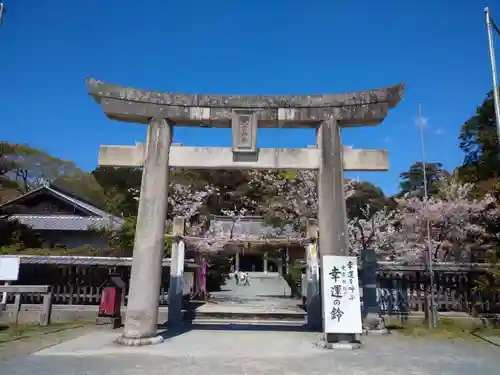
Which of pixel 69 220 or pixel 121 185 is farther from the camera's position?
pixel 121 185

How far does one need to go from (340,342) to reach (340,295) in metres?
1.09

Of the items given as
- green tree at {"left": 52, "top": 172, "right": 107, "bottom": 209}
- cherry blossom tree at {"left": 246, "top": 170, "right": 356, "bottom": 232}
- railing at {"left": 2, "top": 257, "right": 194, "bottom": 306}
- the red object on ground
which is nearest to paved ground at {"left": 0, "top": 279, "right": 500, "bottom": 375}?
the red object on ground

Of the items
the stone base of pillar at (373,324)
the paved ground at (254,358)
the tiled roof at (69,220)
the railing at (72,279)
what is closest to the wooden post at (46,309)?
the railing at (72,279)

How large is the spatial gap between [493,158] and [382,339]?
24.3 m

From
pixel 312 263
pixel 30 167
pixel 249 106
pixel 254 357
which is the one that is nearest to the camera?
pixel 254 357

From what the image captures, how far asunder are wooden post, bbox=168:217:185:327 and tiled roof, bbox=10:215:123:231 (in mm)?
17139

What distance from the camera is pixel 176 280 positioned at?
13445 millimetres

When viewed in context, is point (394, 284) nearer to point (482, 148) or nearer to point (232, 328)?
point (232, 328)

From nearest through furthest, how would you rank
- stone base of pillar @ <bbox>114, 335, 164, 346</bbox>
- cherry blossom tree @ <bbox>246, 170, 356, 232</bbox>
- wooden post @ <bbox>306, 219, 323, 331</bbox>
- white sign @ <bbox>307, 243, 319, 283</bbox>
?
1. stone base of pillar @ <bbox>114, 335, 164, 346</bbox>
2. wooden post @ <bbox>306, 219, 323, 331</bbox>
3. white sign @ <bbox>307, 243, 319, 283</bbox>
4. cherry blossom tree @ <bbox>246, 170, 356, 232</bbox>

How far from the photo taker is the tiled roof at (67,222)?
29.9m

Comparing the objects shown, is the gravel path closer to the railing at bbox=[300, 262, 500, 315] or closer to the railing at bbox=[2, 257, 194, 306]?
the railing at bbox=[2, 257, 194, 306]

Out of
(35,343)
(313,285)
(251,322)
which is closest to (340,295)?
(313,285)

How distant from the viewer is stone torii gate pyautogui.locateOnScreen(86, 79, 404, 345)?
9750 mm

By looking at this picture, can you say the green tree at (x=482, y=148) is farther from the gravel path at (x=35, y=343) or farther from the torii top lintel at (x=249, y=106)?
the gravel path at (x=35, y=343)
